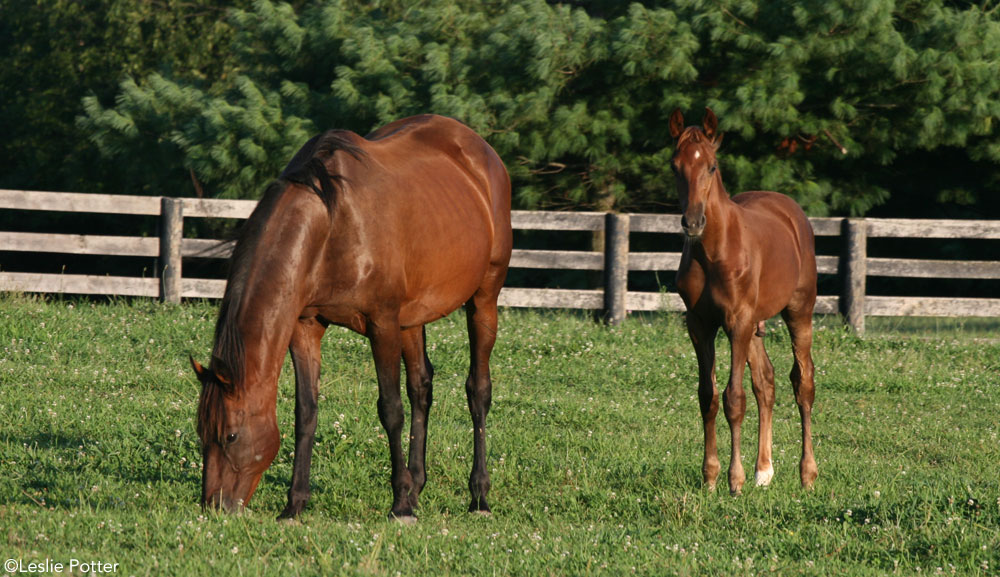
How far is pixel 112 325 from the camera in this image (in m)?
11.0

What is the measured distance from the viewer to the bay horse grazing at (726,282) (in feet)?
20.5

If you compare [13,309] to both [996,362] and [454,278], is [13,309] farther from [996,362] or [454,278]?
[996,362]

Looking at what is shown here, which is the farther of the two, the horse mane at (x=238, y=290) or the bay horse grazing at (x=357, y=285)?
the bay horse grazing at (x=357, y=285)

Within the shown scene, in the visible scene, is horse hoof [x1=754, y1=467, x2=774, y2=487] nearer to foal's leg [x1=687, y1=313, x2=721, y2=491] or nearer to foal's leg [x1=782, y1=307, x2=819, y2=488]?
foal's leg [x1=687, y1=313, x2=721, y2=491]

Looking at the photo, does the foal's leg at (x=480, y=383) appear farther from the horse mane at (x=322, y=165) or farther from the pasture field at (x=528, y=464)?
the horse mane at (x=322, y=165)

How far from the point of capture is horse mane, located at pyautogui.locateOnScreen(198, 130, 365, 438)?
487 centimetres

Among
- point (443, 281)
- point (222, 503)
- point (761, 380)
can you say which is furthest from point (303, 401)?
point (761, 380)

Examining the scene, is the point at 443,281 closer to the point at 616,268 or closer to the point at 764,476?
the point at 764,476

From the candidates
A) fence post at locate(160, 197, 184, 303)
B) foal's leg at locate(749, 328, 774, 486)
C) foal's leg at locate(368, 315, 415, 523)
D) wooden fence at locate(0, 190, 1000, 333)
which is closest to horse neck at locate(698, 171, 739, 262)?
foal's leg at locate(749, 328, 774, 486)

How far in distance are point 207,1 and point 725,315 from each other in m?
20.8

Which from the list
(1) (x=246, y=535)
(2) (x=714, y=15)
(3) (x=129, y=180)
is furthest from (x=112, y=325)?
(3) (x=129, y=180)

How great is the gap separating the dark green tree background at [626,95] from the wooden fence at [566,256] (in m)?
2.08

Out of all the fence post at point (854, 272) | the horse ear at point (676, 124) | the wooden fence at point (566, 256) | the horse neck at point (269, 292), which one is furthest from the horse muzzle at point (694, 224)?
the fence post at point (854, 272)

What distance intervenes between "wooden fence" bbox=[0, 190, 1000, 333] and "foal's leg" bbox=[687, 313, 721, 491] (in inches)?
248
